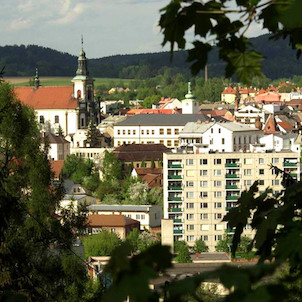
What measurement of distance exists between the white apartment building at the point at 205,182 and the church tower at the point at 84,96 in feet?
144

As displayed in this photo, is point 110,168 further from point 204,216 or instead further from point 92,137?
point 204,216

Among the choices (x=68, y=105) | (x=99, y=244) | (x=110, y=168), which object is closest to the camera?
(x=99, y=244)

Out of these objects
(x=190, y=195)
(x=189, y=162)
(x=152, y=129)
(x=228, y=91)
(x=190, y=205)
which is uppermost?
(x=228, y=91)

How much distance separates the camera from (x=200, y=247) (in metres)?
41.3

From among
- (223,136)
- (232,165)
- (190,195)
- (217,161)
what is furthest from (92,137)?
(232,165)

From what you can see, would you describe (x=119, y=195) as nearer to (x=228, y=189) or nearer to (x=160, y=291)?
(x=228, y=189)

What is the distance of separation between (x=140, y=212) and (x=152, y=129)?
33.7 meters

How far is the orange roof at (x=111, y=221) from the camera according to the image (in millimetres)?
43438

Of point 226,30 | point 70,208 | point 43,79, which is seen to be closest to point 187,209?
point 70,208

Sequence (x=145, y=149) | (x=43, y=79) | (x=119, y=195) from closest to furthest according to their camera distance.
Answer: (x=119, y=195) < (x=145, y=149) < (x=43, y=79)

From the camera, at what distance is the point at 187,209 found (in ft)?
141

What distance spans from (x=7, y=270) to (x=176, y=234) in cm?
3629

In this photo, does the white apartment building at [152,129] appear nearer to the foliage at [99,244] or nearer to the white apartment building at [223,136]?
the white apartment building at [223,136]

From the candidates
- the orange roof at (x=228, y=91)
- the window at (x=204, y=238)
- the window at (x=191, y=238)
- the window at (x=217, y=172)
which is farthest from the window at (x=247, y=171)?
the orange roof at (x=228, y=91)
